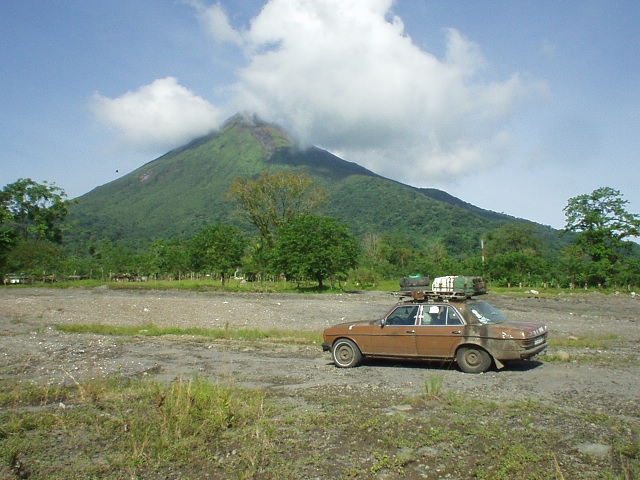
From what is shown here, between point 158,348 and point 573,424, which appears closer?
point 573,424

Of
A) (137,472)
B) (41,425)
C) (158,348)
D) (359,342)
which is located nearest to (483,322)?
(359,342)

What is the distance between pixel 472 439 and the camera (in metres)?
6.37

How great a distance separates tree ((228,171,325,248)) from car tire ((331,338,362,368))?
55825mm

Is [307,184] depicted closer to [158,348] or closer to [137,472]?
[158,348]

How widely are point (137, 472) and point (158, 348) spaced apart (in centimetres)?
973

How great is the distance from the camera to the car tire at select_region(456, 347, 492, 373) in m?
10.5

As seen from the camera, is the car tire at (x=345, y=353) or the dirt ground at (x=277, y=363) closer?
the dirt ground at (x=277, y=363)

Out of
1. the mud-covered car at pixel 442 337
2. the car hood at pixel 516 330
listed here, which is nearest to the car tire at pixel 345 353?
the mud-covered car at pixel 442 337

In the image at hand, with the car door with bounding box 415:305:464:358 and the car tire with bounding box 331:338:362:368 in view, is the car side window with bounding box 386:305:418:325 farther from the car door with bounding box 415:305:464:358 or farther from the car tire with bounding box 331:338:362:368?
the car tire with bounding box 331:338:362:368

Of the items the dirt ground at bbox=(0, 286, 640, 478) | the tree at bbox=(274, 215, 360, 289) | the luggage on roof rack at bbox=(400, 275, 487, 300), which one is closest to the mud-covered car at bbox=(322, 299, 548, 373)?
the luggage on roof rack at bbox=(400, 275, 487, 300)

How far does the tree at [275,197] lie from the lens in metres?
67.9

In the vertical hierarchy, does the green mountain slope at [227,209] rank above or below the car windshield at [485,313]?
above

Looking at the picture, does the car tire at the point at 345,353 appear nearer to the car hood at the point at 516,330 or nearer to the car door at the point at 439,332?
the car door at the point at 439,332

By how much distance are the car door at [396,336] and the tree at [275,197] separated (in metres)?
56.3
